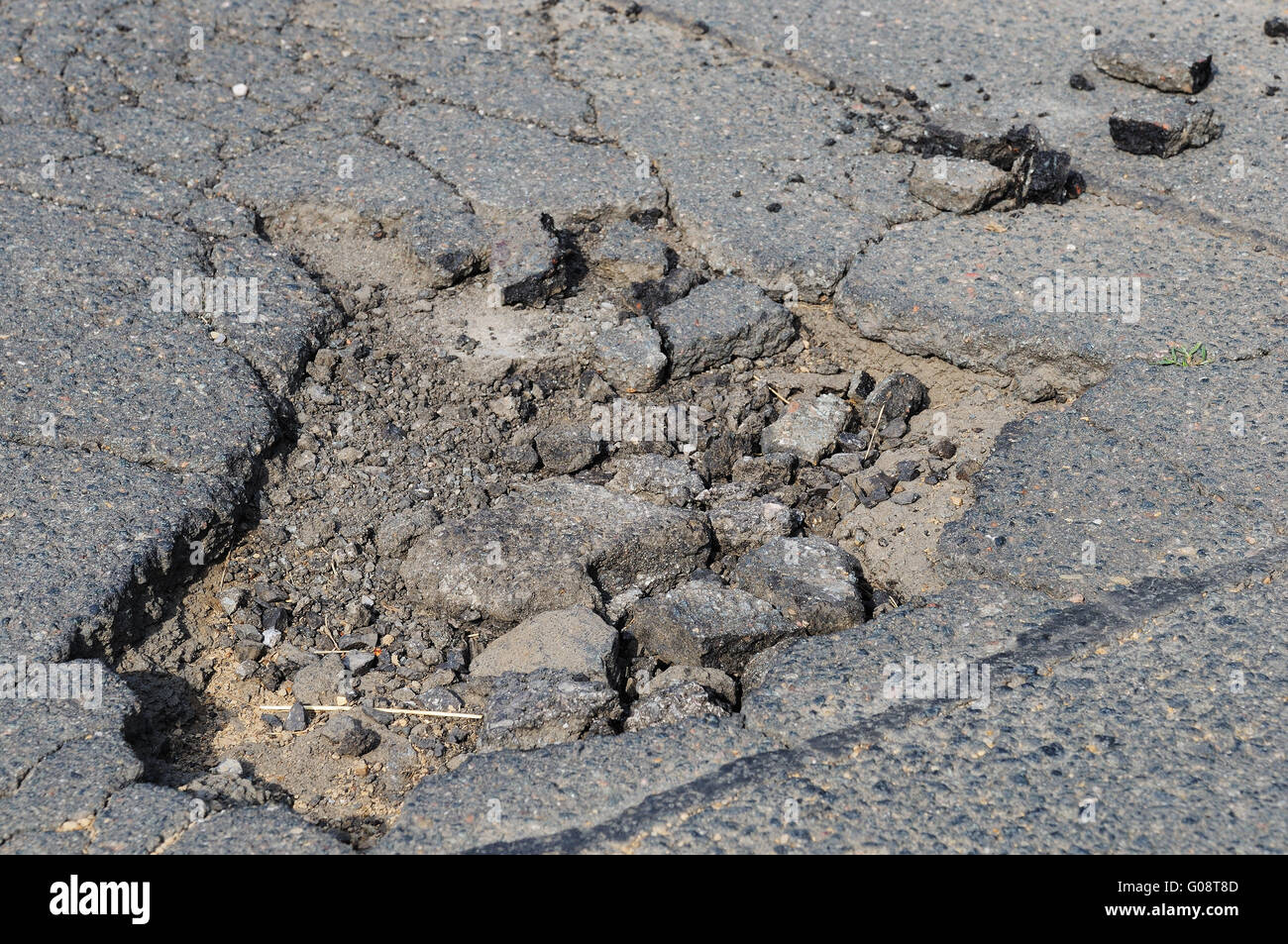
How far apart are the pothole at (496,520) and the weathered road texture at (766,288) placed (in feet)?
0.46

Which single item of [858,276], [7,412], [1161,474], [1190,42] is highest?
[1190,42]

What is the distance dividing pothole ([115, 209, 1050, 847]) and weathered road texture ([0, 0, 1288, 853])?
0.14 meters

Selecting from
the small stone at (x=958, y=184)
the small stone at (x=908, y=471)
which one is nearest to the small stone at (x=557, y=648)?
the small stone at (x=908, y=471)

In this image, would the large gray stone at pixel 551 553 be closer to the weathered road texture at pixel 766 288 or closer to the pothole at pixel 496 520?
the pothole at pixel 496 520

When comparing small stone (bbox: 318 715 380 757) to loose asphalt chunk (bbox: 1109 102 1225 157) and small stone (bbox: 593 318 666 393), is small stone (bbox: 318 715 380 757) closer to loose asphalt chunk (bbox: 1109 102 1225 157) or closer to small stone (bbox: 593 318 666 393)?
small stone (bbox: 593 318 666 393)

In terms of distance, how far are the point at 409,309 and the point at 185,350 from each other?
78 centimetres

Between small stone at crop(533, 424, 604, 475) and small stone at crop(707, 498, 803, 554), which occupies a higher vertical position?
small stone at crop(533, 424, 604, 475)

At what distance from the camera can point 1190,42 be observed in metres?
5.11

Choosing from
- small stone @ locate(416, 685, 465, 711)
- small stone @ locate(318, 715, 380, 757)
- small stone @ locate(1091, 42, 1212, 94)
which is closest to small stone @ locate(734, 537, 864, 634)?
small stone @ locate(416, 685, 465, 711)

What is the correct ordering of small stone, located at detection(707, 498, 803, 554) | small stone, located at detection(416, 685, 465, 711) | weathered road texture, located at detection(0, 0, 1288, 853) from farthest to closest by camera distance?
small stone, located at detection(707, 498, 803, 554)
small stone, located at detection(416, 685, 465, 711)
weathered road texture, located at detection(0, 0, 1288, 853)

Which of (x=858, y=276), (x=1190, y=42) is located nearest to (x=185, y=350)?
(x=858, y=276)

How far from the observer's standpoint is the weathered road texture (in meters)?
2.39

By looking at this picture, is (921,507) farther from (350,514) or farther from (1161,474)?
(350,514)
